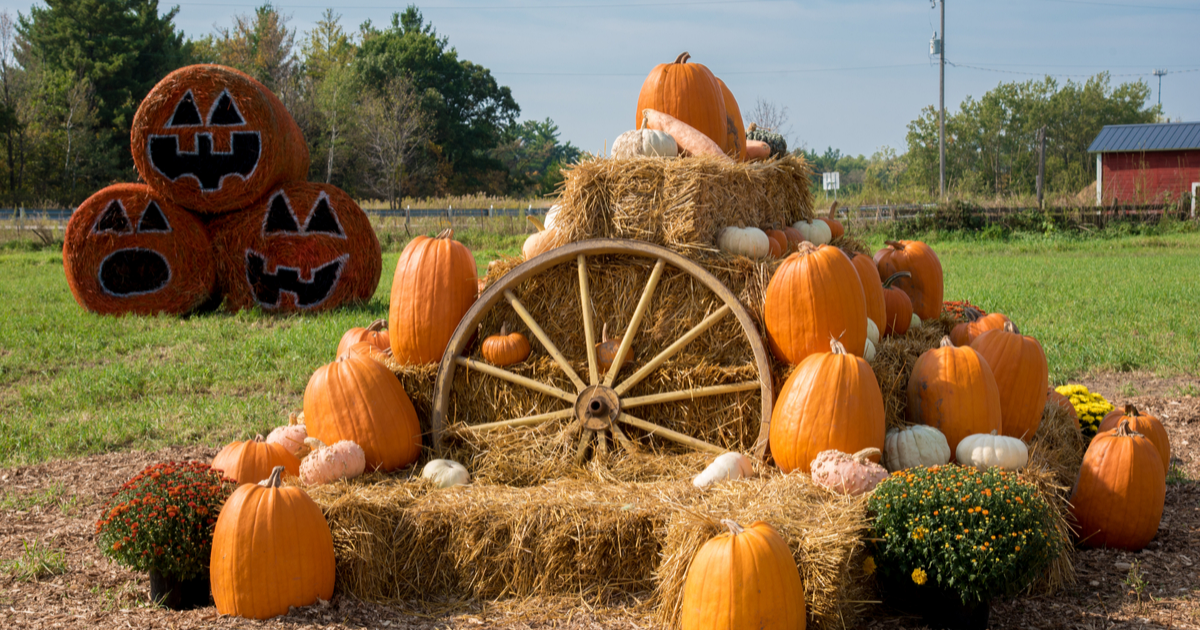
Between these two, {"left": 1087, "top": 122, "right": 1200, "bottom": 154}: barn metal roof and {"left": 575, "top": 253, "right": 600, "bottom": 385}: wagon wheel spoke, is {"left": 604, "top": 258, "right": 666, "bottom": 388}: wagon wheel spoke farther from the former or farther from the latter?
{"left": 1087, "top": 122, "right": 1200, "bottom": 154}: barn metal roof

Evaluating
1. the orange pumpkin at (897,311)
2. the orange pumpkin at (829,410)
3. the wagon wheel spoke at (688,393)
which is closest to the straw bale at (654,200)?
the wagon wheel spoke at (688,393)

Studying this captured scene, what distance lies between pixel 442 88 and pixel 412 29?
585cm

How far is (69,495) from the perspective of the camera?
4.93m

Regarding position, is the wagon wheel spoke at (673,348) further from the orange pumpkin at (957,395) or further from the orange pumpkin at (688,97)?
the orange pumpkin at (688,97)

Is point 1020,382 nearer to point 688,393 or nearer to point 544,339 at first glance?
point 688,393

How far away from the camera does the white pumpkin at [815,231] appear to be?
505cm

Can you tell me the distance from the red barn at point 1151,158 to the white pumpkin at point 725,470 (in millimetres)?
32029

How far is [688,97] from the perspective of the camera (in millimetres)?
5062

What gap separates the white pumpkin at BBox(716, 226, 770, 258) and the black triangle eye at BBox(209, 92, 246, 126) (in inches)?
325

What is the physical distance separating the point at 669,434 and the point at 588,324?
672 mm

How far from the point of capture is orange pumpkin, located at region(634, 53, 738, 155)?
507 centimetres

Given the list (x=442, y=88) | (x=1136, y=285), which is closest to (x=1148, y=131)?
(x=1136, y=285)

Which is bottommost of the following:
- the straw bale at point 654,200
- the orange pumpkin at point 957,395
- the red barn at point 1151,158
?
the orange pumpkin at point 957,395

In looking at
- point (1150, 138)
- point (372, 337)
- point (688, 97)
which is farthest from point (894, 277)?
point (1150, 138)
